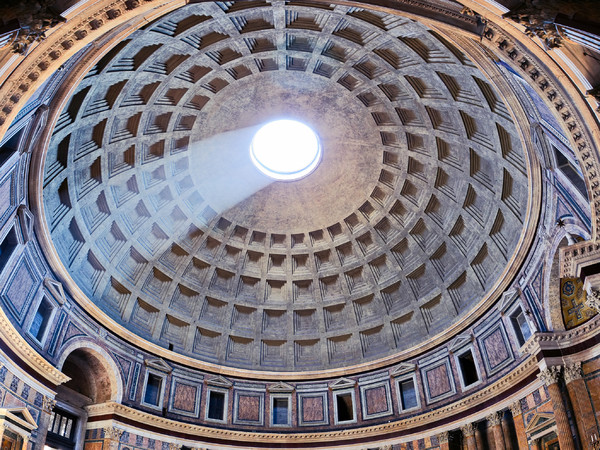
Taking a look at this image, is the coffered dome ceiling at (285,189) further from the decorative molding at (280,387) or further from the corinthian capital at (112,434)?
the corinthian capital at (112,434)

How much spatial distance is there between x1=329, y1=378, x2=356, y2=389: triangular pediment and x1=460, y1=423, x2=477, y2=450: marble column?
7151 mm

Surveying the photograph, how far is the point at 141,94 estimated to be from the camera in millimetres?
25969

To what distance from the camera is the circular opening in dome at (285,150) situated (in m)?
32.8

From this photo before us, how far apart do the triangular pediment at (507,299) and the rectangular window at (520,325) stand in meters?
0.49

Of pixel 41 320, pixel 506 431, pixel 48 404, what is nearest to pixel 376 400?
pixel 506 431

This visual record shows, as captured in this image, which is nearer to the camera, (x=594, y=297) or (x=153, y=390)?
(x=594, y=297)

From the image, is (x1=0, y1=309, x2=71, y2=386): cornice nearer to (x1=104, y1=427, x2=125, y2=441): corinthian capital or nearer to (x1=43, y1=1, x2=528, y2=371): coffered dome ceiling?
(x1=104, y1=427, x2=125, y2=441): corinthian capital

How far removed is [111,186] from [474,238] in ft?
61.3

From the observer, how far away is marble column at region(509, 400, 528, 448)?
73.9 feet

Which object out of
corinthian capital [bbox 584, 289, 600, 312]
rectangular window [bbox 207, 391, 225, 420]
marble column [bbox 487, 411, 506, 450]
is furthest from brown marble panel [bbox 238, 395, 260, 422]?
corinthian capital [bbox 584, 289, 600, 312]

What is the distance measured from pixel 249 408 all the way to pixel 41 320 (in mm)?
12352

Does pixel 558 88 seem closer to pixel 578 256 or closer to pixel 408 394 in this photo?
pixel 578 256

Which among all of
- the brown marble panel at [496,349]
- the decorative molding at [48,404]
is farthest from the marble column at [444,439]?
the decorative molding at [48,404]

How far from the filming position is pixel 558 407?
2017cm
